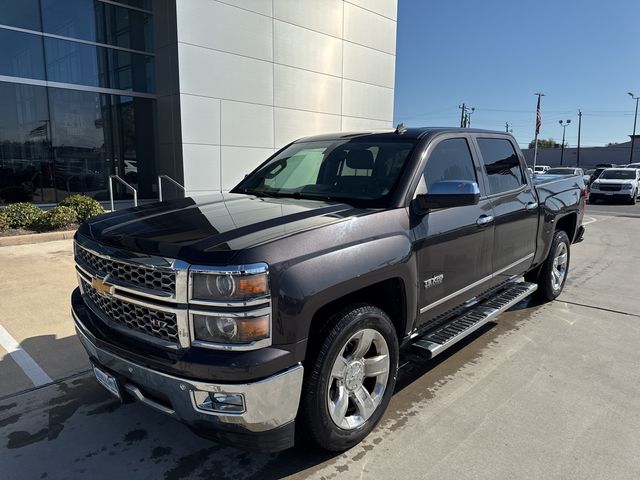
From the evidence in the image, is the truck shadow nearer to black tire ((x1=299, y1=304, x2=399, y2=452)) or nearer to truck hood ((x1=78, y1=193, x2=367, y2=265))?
black tire ((x1=299, y1=304, x2=399, y2=452))

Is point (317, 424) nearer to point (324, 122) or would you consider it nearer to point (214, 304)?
point (214, 304)

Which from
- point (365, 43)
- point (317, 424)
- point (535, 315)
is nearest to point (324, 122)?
point (365, 43)

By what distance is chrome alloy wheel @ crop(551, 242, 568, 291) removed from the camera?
18.7 ft

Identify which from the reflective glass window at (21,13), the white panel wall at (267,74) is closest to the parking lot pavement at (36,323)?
the white panel wall at (267,74)

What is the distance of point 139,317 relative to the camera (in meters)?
2.49

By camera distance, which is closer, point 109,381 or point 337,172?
point 109,381

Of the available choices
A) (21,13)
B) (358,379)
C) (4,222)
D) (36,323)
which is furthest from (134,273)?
(21,13)

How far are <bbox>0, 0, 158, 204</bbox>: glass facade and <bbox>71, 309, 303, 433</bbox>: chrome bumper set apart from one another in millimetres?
11469

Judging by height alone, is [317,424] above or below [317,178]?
below

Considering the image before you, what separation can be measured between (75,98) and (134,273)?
1215cm

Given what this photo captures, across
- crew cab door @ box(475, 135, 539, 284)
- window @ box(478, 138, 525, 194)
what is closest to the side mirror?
crew cab door @ box(475, 135, 539, 284)

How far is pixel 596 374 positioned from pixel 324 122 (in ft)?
43.3

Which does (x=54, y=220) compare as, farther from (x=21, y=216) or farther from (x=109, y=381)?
(x=109, y=381)

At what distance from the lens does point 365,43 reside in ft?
→ 54.9
